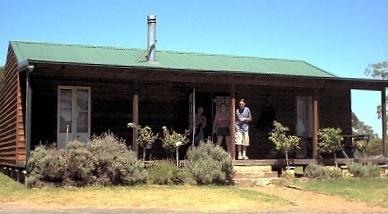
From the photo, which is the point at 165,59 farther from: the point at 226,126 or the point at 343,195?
the point at 343,195

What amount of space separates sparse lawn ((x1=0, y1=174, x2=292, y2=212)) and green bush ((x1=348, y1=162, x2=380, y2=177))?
488 cm

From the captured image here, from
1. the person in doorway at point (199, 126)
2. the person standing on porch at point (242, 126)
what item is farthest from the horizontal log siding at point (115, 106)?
the person standing on porch at point (242, 126)

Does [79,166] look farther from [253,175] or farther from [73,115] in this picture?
[253,175]

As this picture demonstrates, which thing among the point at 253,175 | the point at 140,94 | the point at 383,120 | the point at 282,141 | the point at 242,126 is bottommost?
the point at 253,175

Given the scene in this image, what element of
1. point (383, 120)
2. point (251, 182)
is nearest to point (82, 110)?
point (251, 182)

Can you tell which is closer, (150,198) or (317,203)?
(150,198)

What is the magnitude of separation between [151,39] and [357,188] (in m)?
8.81

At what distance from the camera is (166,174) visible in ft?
50.4

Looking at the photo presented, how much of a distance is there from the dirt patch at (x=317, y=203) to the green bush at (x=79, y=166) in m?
4.56

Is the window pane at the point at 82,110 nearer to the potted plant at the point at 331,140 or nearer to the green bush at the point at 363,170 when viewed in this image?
the potted plant at the point at 331,140

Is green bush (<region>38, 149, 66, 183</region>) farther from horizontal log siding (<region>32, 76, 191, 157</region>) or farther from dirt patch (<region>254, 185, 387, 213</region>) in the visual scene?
dirt patch (<region>254, 185, 387, 213</region>)

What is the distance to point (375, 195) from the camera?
1427cm

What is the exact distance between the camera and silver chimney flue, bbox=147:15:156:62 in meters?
19.8

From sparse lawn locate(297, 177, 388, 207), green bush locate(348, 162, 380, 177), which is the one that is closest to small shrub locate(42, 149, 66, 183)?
sparse lawn locate(297, 177, 388, 207)
